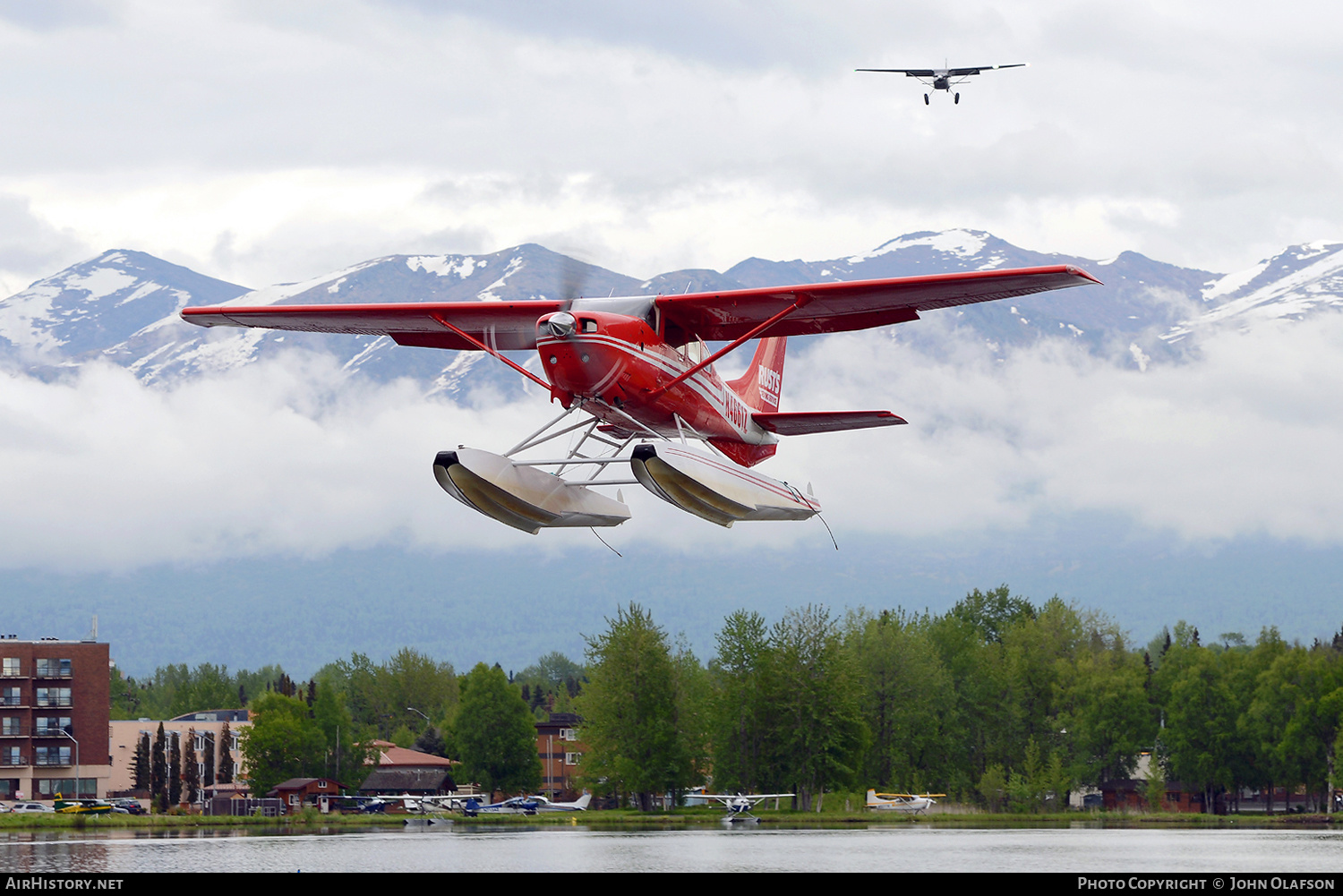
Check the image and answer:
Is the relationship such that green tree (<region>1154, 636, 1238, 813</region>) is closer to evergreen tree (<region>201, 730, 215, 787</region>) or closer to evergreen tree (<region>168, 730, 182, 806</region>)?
evergreen tree (<region>168, 730, 182, 806</region>)

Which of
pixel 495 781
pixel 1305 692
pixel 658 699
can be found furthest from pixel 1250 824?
pixel 495 781

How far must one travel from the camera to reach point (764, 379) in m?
36.9

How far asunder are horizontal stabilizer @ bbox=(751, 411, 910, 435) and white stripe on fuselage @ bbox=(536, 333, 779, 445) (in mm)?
283

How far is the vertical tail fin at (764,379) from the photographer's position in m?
35.8

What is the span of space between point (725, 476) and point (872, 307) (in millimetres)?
4494

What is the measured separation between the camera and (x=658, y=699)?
3300 inches

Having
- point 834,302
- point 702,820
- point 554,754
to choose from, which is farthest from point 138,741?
point 834,302

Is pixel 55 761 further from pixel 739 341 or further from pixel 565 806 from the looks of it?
pixel 739 341

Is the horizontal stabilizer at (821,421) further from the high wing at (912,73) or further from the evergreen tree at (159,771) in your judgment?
the evergreen tree at (159,771)

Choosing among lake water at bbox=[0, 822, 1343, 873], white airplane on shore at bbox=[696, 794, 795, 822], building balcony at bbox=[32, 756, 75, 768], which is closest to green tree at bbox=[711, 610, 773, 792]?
white airplane on shore at bbox=[696, 794, 795, 822]

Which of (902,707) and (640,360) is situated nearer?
(640,360)

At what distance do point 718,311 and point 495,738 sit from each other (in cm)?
7168

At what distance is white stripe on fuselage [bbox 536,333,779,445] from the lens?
27000mm

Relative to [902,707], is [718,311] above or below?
above
